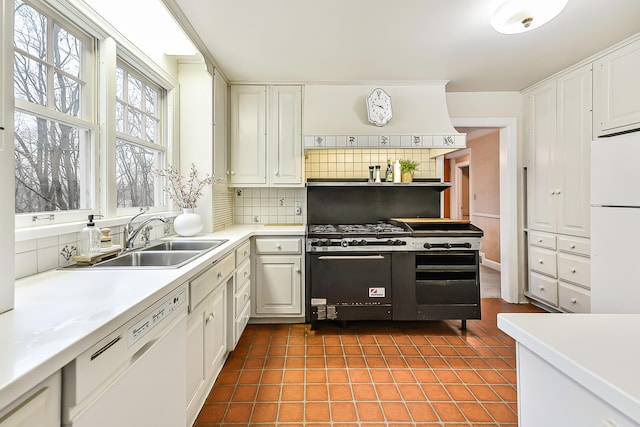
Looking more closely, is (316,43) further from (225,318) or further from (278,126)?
(225,318)

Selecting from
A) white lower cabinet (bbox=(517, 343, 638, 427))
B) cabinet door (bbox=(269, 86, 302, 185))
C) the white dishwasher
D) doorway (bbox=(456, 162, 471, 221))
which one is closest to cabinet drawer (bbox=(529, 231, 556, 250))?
cabinet door (bbox=(269, 86, 302, 185))

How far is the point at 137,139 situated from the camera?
219 cm

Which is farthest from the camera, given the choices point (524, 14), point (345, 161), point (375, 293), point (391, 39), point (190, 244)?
point (345, 161)

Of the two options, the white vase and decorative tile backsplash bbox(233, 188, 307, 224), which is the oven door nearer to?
decorative tile backsplash bbox(233, 188, 307, 224)

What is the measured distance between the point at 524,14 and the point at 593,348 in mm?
2050

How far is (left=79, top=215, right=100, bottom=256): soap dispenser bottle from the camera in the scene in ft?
4.98

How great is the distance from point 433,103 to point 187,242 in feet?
8.65

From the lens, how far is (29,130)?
1.39m

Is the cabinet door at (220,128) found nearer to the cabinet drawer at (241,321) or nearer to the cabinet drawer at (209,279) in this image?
the cabinet drawer at (209,279)

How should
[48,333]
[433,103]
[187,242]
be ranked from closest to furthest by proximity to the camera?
[48,333] → [187,242] → [433,103]

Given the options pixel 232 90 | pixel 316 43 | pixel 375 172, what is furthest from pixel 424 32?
pixel 232 90

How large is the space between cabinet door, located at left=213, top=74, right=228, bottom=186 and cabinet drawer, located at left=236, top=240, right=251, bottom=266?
2.19 feet

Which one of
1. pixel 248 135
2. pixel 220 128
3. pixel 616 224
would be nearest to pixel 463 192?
pixel 616 224

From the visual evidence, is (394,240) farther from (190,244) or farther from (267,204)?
(190,244)
